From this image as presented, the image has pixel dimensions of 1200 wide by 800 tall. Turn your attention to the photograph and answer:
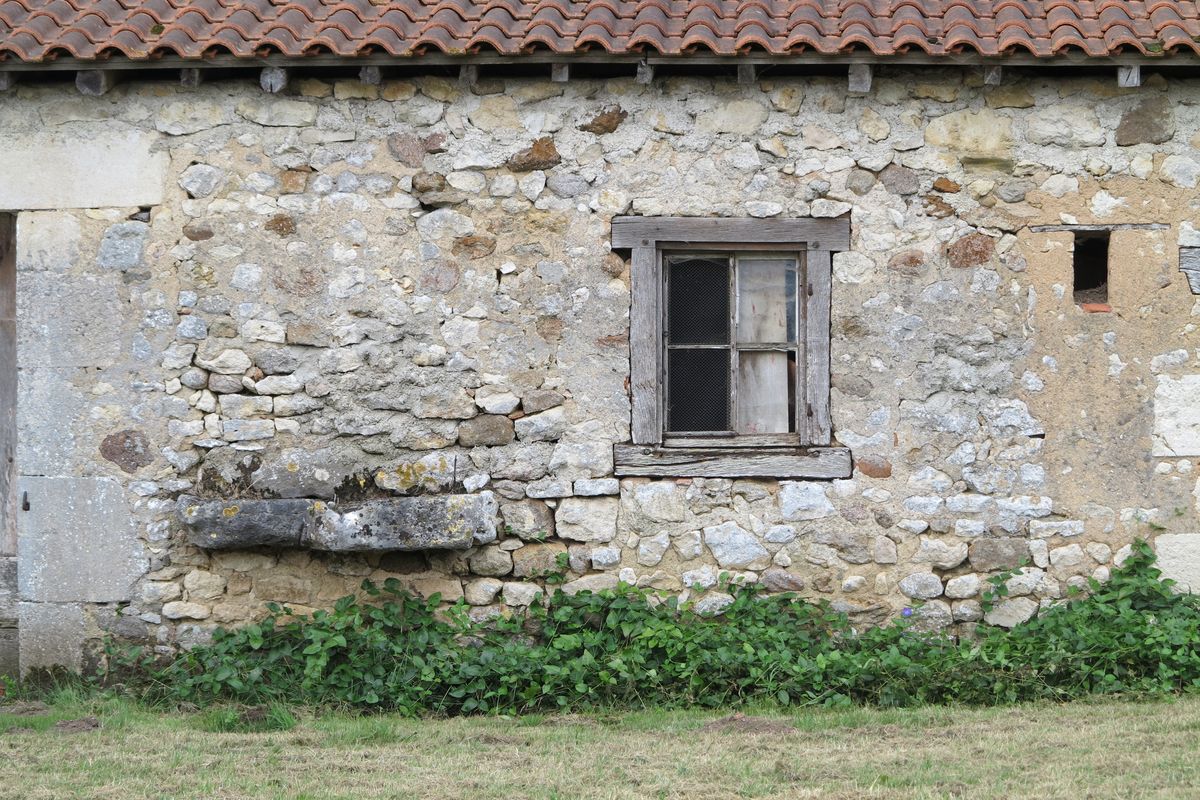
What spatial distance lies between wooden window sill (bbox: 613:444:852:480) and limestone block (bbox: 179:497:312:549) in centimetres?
154

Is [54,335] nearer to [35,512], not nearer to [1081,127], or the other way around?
[35,512]

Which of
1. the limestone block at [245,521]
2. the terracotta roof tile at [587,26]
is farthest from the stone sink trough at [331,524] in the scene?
the terracotta roof tile at [587,26]

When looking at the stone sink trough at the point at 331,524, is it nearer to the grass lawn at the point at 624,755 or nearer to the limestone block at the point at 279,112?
the grass lawn at the point at 624,755

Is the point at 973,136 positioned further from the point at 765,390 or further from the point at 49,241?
the point at 49,241

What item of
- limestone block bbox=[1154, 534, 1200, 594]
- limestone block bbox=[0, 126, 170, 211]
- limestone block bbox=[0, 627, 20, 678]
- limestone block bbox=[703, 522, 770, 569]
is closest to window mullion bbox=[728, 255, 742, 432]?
limestone block bbox=[703, 522, 770, 569]

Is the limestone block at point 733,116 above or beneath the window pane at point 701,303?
above

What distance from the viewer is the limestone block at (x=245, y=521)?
19.0 ft

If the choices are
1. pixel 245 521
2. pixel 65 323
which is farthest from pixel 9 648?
pixel 65 323

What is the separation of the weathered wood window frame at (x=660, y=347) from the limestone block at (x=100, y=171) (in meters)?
2.27

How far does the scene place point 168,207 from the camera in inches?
238

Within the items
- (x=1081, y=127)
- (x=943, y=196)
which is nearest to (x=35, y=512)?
(x=943, y=196)

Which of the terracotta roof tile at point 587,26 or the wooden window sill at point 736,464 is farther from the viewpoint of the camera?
the wooden window sill at point 736,464

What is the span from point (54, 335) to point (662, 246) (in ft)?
9.82

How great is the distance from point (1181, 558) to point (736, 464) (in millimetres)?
2193
